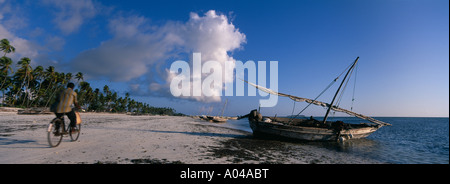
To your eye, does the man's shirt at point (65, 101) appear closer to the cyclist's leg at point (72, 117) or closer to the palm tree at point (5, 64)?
the cyclist's leg at point (72, 117)

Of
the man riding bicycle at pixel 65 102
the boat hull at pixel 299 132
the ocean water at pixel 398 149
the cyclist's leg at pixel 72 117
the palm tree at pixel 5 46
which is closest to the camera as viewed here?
the man riding bicycle at pixel 65 102

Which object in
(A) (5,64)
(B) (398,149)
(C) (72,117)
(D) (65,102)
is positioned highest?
(A) (5,64)

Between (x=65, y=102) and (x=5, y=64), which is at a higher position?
(x=5, y=64)

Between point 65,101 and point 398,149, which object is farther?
point 398,149

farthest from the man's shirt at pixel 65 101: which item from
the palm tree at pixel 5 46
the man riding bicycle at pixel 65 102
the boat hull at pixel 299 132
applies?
the palm tree at pixel 5 46

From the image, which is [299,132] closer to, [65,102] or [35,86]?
[65,102]

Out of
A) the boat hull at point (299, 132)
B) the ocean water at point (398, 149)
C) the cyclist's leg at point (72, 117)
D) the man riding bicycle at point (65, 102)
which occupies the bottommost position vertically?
the ocean water at point (398, 149)

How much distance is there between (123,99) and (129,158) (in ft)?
424

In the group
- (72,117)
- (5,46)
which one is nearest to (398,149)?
(72,117)

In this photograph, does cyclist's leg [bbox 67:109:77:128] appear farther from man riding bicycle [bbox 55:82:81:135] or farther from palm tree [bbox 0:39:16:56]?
palm tree [bbox 0:39:16:56]

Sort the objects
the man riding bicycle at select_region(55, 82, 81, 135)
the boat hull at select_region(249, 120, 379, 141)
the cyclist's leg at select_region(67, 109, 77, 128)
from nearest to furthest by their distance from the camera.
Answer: the man riding bicycle at select_region(55, 82, 81, 135), the cyclist's leg at select_region(67, 109, 77, 128), the boat hull at select_region(249, 120, 379, 141)

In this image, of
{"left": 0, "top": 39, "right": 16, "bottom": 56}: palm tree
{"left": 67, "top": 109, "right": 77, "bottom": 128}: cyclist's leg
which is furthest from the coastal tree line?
{"left": 67, "top": 109, "right": 77, "bottom": 128}: cyclist's leg
